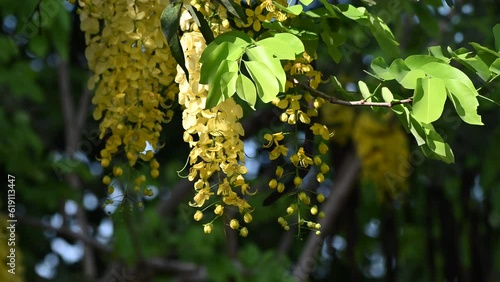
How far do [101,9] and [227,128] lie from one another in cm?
44

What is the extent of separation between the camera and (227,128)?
1.52 meters

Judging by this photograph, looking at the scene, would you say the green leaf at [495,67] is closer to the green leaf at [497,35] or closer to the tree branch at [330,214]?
the green leaf at [497,35]

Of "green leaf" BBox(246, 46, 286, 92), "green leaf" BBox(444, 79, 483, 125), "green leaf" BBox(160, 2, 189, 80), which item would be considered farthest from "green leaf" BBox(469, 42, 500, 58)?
"green leaf" BBox(160, 2, 189, 80)

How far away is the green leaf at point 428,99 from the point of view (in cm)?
145

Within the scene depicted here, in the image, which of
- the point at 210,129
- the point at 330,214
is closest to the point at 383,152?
the point at 330,214

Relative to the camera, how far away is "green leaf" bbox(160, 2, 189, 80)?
150cm

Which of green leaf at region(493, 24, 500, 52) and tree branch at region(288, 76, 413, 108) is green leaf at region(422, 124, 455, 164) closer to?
tree branch at region(288, 76, 413, 108)

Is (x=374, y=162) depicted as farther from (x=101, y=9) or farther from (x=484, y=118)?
(x=101, y=9)

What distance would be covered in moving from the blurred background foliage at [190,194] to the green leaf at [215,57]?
1.69 metres

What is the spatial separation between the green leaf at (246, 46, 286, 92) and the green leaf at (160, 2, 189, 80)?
12cm

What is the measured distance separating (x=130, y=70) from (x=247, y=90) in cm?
38

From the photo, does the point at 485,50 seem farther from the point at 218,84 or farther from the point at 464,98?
the point at 218,84

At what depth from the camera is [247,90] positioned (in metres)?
1.42

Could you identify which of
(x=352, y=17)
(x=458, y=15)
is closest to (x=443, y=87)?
(x=352, y=17)
